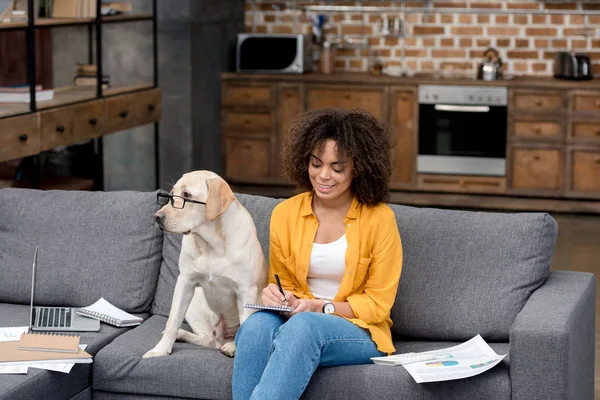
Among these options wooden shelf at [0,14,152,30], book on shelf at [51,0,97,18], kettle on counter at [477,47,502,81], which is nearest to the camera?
wooden shelf at [0,14,152,30]

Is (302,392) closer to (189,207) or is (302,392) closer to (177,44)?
(189,207)

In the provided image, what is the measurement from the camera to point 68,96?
593 centimetres

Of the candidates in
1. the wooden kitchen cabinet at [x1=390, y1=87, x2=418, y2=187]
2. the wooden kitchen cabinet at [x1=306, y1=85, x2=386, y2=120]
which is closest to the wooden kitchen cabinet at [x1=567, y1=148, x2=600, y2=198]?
the wooden kitchen cabinet at [x1=390, y1=87, x2=418, y2=187]

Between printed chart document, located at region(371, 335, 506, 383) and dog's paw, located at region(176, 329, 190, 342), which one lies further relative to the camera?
dog's paw, located at region(176, 329, 190, 342)

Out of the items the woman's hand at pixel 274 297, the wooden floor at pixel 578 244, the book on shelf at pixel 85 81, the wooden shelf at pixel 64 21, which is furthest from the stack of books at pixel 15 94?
the wooden floor at pixel 578 244

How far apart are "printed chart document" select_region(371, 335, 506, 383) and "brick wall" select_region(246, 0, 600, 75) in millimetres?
5185

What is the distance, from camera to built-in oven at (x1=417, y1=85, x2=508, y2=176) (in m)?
7.27

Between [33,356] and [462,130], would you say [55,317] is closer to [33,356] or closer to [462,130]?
[33,356]

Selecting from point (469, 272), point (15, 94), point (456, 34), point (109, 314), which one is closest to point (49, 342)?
point (109, 314)

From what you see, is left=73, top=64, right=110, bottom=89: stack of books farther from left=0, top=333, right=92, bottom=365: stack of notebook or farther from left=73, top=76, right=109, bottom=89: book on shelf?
left=0, top=333, right=92, bottom=365: stack of notebook

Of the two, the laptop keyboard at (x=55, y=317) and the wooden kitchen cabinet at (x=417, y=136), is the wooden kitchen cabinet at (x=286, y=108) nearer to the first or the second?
the wooden kitchen cabinet at (x=417, y=136)

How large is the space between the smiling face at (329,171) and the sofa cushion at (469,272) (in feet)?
1.30

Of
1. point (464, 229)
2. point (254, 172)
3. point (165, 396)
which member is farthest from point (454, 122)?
point (165, 396)

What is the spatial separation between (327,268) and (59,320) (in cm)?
91
